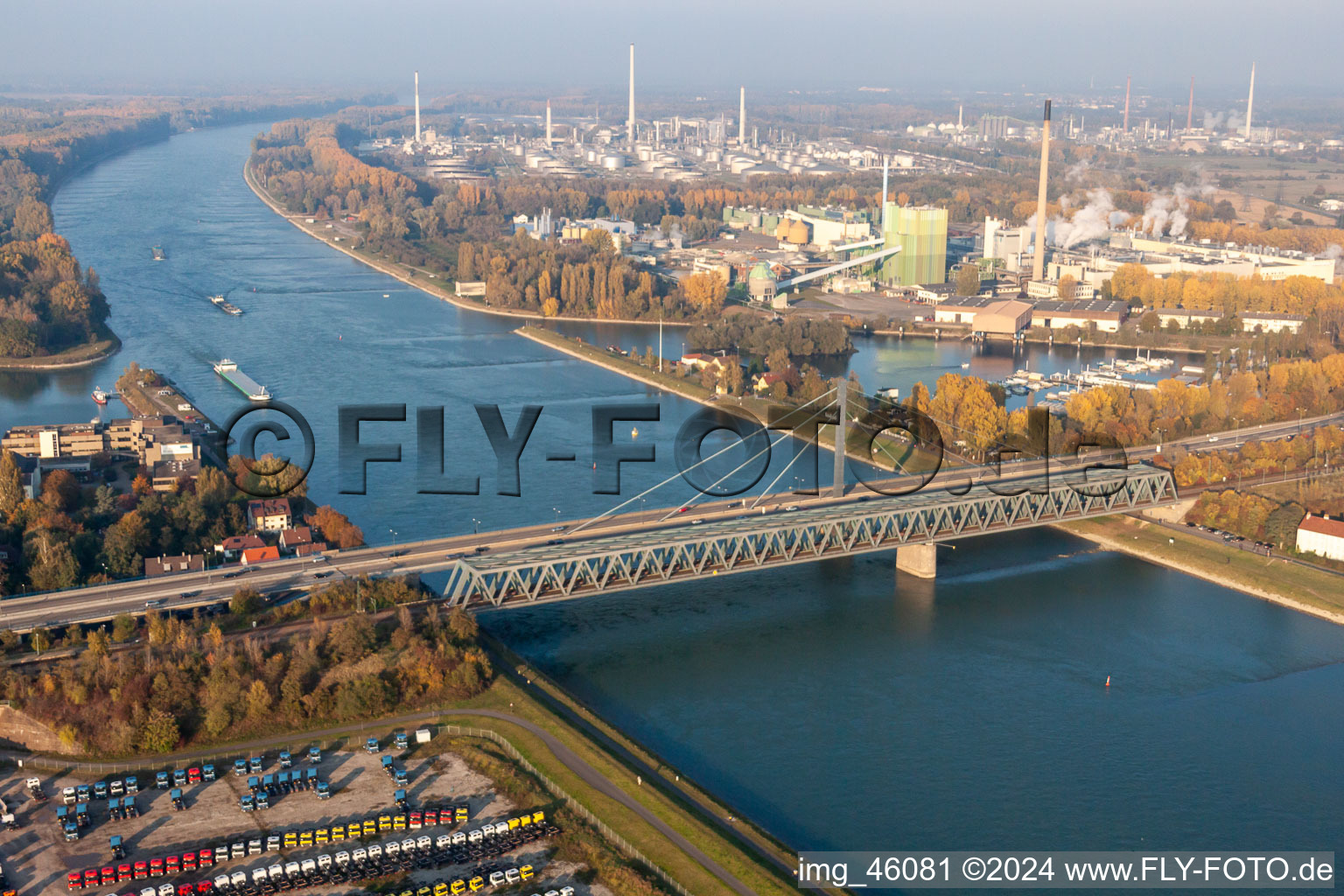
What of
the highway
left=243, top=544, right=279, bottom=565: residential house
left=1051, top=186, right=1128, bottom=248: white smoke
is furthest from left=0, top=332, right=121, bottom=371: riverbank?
left=1051, top=186, right=1128, bottom=248: white smoke

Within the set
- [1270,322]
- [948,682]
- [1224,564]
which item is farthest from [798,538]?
[1270,322]

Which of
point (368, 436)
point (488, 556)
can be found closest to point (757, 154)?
point (368, 436)

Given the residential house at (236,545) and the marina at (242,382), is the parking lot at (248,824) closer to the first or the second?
the residential house at (236,545)

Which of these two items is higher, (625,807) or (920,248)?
(920,248)

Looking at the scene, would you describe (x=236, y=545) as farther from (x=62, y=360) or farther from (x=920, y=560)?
(x=62, y=360)

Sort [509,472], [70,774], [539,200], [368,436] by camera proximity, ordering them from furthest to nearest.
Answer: [539,200] < [368,436] < [509,472] < [70,774]

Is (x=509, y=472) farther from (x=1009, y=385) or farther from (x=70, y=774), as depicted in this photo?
(x=1009, y=385)

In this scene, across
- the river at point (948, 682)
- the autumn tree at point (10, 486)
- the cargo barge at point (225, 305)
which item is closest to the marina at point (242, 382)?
the river at point (948, 682)
